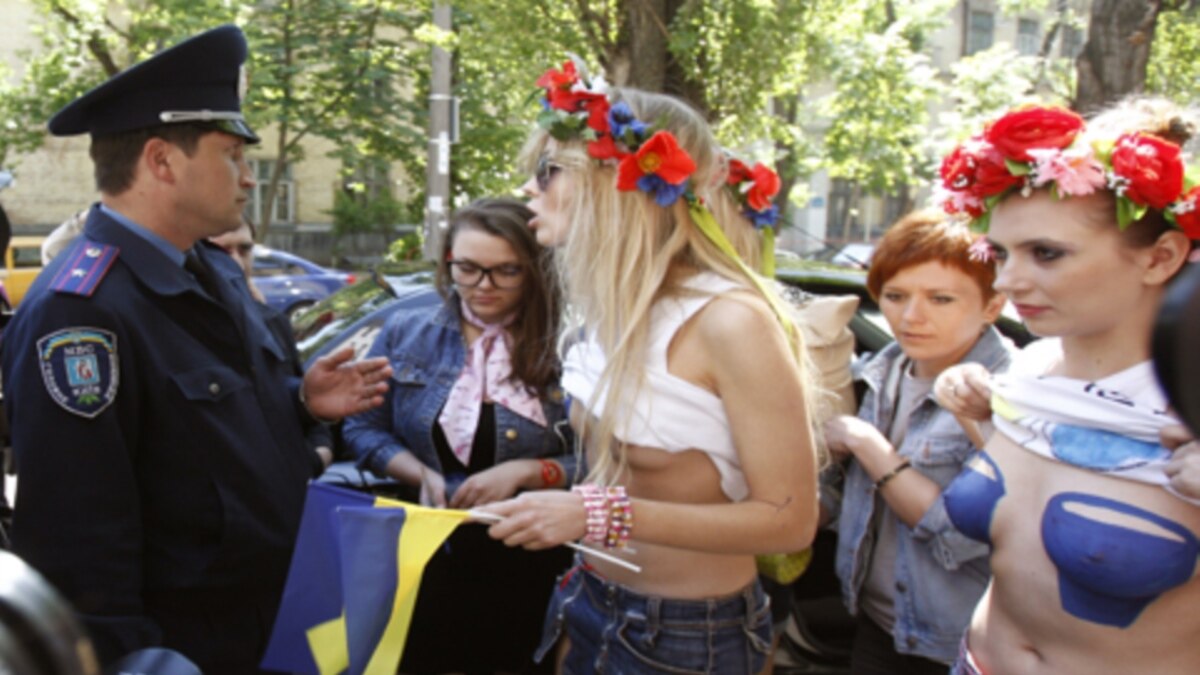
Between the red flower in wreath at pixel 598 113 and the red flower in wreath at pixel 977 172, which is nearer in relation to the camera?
the red flower in wreath at pixel 977 172

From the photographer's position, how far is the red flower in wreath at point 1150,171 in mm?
1661

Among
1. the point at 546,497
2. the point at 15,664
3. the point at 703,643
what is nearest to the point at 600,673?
the point at 703,643

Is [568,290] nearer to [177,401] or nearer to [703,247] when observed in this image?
[703,247]

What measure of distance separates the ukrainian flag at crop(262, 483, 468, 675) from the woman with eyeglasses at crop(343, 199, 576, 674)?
25.6 inches

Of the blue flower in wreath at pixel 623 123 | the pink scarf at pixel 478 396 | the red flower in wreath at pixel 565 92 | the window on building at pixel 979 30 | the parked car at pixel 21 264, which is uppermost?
the window on building at pixel 979 30

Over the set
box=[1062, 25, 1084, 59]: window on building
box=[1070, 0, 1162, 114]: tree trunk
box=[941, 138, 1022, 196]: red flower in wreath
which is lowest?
box=[941, 138, 1022, 196]: red flower in wreath

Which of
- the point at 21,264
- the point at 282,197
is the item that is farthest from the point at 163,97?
the point at 282,197

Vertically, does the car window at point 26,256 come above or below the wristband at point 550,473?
below

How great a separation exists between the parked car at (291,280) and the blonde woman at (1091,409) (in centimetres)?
1315

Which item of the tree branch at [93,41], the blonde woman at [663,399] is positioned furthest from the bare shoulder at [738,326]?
the tree branch at [93,41]

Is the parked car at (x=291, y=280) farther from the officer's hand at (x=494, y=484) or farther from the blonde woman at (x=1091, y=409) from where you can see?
the blonde woman at (x=1091, y=409)

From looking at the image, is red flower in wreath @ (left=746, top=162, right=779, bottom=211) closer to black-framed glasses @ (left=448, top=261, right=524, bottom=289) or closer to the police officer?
black-framed glasses @ (left=448, top=261, right=524, bottom=289)

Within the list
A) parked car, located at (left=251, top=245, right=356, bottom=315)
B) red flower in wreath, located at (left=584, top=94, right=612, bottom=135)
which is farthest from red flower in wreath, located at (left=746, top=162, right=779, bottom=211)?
parked car, located at (left=251, top=245, right=356, bottom=315)

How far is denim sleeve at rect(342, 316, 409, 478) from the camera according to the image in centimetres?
281
